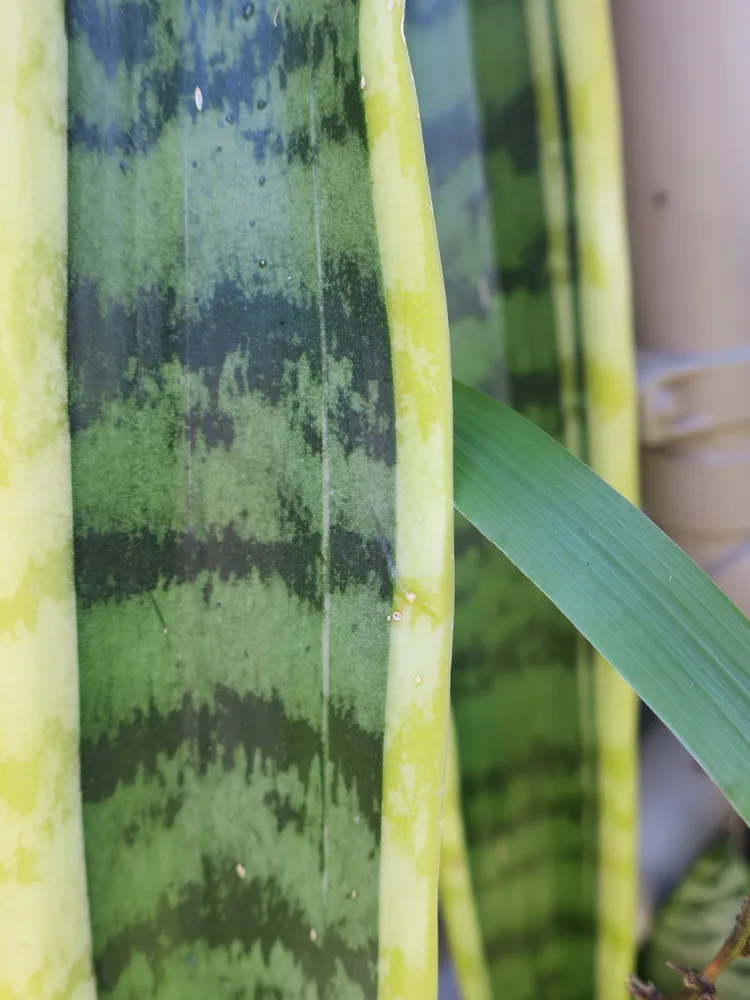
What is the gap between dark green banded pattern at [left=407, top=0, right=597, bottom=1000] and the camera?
0.40 metres

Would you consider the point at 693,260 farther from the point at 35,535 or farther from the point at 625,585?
the point at 35,535

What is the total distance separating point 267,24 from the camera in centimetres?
26

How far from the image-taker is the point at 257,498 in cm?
28

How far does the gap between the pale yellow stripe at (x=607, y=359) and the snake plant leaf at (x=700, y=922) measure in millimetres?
116

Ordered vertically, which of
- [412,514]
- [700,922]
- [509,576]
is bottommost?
[700,922]

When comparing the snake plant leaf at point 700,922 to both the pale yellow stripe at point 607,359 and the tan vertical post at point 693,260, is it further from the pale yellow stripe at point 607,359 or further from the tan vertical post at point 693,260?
the tan vertical post at point 693,260

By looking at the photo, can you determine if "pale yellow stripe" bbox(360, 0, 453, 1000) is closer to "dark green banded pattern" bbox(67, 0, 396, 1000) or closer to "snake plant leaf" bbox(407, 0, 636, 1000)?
"dark green banded pattern" bbox(67, 0, 396, 1000)

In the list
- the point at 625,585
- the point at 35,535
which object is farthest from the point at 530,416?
the point at 35,535

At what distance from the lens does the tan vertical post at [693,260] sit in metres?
0.48

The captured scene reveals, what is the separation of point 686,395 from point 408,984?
45 cm

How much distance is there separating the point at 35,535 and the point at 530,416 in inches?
11.7

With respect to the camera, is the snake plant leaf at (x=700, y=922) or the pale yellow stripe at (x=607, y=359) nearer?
the pale yellow stripe at (x=607, y=359)

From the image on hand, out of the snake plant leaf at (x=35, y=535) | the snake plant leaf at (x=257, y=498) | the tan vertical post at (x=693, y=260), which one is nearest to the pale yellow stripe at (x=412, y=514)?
the snake plant leaf at (x=257, y=498)

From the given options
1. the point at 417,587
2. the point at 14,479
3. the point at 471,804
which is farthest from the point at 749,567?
the point at 14,479
